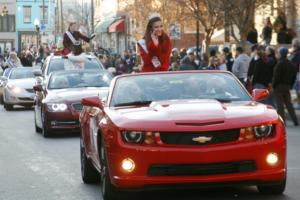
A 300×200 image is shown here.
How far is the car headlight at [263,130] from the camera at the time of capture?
851 cm

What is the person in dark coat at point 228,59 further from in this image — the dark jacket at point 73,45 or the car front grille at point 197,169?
the car front grille at point 197,169

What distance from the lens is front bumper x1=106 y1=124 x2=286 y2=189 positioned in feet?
27.0

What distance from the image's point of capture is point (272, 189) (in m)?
9.04

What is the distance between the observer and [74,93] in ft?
58.1

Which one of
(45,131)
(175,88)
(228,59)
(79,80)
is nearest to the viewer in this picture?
(175,88)

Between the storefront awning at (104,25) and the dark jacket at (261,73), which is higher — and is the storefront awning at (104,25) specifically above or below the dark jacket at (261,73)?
above

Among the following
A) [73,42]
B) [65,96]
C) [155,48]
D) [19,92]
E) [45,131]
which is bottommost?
[19,92]

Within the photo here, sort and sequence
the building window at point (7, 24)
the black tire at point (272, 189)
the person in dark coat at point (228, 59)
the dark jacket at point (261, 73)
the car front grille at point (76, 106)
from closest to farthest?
the black tire at point (272, 189), the car front grille at point (76, 106), the dark jacket at point (261, 73), the person in dark coat at point (228, 59), the building window at point (7, 24)

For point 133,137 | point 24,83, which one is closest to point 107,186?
point 133,137

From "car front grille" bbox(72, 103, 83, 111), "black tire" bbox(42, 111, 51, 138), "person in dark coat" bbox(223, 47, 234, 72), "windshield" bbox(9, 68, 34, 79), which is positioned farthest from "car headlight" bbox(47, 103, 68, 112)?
"windshield" bbox(9, 68, 34, 79)

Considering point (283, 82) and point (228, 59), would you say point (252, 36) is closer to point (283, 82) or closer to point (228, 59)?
point (228, 59)

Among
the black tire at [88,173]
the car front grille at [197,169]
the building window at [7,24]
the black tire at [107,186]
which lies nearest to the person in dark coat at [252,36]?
the black tire at [88,173]

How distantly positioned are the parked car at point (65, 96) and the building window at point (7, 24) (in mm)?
89289

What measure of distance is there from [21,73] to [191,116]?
22336 mm
